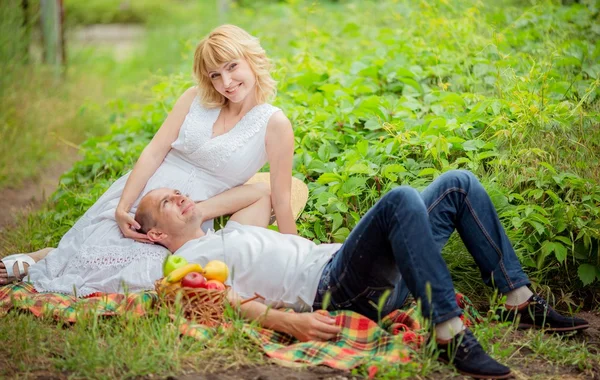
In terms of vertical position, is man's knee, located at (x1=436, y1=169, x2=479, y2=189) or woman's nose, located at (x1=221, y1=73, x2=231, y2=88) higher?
woman's nose, located at (x1=221, y1=73, x2=231, y2=88)

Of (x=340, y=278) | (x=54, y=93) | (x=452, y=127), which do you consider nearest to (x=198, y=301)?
(x=340, y=278)

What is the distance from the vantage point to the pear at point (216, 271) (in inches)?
117

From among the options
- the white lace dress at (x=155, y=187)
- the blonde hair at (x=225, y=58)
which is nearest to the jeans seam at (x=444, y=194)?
the white lace dress at (x=155, y=187)

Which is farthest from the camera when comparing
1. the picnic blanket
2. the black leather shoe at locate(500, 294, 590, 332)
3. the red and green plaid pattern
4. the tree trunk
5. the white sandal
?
the tree trunk

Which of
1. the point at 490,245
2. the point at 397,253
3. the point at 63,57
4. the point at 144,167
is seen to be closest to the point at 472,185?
the point at 490,245

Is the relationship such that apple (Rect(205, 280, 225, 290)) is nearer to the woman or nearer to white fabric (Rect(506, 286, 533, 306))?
the woman

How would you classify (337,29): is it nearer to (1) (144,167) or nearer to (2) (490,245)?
(1) (144,167)

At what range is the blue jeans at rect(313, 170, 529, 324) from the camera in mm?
2738

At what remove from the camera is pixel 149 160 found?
12.5 feet

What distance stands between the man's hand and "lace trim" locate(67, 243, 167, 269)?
76 cm

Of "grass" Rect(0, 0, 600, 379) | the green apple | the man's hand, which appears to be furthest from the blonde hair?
the man's hand

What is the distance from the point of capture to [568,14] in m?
6.34

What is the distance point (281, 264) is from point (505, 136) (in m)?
1.77

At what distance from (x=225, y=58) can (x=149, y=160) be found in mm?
666
